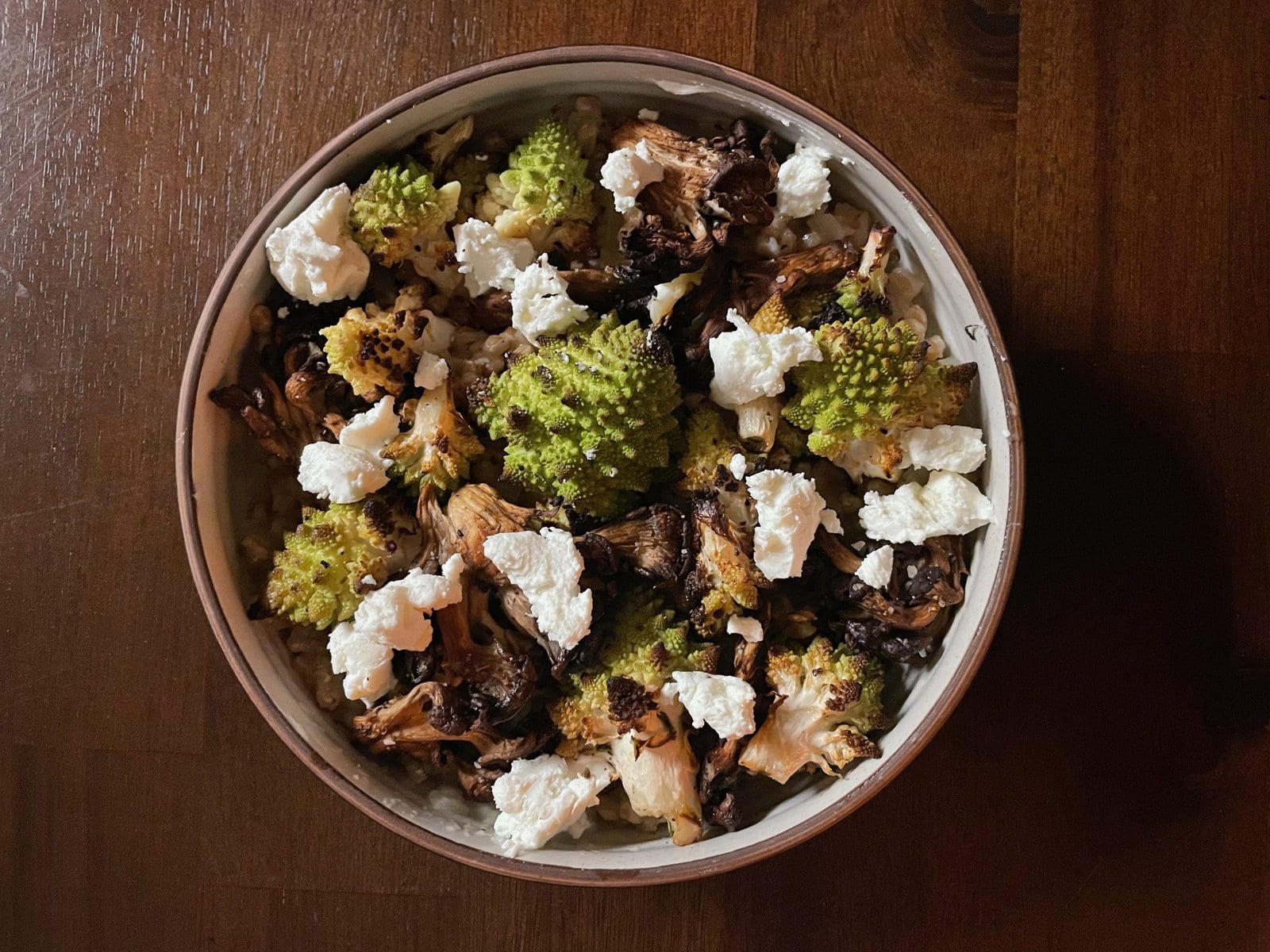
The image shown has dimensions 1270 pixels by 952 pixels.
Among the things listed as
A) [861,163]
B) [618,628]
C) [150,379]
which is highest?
[861,163]

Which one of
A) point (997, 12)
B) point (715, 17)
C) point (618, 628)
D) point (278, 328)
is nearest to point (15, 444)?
point (278, 328)

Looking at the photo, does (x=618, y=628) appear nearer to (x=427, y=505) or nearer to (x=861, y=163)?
(x=427, y=505)

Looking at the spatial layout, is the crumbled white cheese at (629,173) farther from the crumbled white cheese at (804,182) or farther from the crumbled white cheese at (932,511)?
the crumbled white cheese at (932,511)

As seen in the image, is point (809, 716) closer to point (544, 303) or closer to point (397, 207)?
point (544, 303)

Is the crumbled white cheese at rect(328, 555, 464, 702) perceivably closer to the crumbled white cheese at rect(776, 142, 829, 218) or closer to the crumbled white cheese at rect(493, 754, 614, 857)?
the crumbled white cheese at rect(493, 754, 614, 857)

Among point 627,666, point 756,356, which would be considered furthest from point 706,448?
point 627,666

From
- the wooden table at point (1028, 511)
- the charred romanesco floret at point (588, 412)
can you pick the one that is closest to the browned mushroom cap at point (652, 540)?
the charred romanesco floret at point (588, 412)

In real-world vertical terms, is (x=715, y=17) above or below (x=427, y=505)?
above
